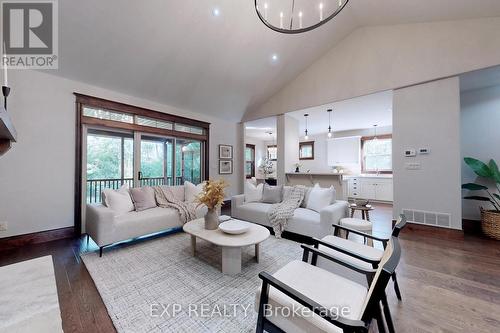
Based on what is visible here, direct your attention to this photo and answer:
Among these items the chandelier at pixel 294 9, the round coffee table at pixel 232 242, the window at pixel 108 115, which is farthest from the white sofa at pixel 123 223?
the chandelier at pixel 294 9

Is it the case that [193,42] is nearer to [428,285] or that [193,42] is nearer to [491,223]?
[428,285]

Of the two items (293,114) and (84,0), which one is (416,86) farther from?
(84,0)

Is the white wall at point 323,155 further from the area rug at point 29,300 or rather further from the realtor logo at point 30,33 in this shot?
the area rug at point 29,300

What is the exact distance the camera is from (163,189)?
3729 mm

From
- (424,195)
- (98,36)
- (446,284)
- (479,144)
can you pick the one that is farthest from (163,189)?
(479,144)

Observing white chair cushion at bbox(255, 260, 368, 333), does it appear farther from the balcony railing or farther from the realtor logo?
the balcony railing

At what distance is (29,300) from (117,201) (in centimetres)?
163

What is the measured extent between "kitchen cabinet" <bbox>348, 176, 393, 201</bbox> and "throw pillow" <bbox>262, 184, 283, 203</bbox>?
13.9 feet

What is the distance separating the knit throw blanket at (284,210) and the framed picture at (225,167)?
2785 mm

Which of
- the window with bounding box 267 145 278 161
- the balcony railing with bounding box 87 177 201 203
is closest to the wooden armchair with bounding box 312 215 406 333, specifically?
the balcony railing with bounding box 87 177 201 203

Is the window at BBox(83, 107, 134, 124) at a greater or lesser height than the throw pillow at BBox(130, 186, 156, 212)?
greater

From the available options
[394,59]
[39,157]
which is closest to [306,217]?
[394,59]

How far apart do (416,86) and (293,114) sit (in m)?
2.65

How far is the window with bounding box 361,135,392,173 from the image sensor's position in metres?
6.51
